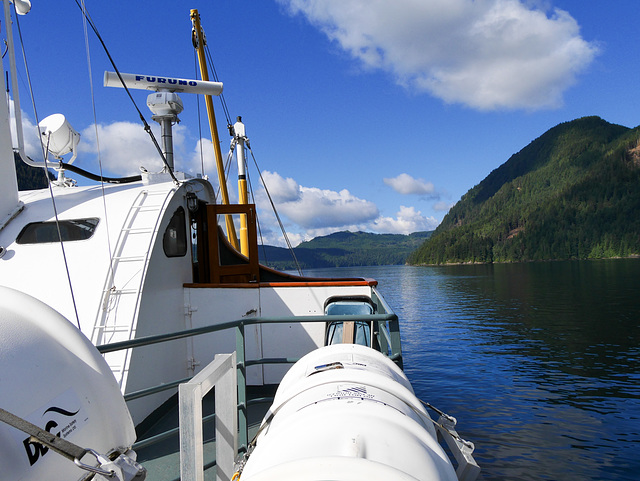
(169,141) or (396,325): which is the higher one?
(169,141)

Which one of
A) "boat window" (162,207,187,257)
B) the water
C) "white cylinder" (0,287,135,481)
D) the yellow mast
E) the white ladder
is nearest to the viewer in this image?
"white cylinder" (0,287,135,481)

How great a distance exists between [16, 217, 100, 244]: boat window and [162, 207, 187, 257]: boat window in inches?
39.0

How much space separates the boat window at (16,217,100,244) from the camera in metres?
6.05

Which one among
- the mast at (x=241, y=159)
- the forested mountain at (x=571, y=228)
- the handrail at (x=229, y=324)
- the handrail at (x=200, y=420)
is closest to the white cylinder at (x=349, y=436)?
the handrail at (x=200, y=420)

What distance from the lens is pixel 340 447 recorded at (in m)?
1.92

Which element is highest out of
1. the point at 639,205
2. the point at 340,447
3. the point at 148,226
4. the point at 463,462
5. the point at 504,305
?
the point at 639,205

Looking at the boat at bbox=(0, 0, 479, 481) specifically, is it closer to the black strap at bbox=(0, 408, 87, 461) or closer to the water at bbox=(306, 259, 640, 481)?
the black strap at bbox=(0, 408, 87, 461)

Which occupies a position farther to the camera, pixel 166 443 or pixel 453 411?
pixel 453 411

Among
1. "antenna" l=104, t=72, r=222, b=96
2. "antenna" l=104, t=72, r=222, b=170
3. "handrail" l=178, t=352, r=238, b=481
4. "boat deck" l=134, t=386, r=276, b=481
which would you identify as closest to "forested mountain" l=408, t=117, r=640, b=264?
"antenna" l=104, t=72, r=222, b=96

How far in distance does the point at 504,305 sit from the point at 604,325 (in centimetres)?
959

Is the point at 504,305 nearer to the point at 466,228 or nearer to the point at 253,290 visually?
the point at 253,290

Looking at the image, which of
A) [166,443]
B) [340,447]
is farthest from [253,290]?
[340,447]

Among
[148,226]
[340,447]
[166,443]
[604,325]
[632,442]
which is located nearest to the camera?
[340,447]

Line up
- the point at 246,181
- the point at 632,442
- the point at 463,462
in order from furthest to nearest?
the point at 246,181 → the point at 632,442 → the point at 463,462
